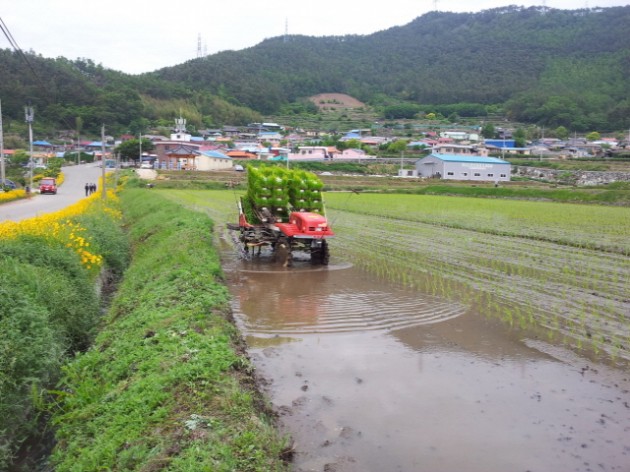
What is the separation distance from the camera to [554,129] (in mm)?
113000

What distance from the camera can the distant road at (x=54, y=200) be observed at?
77.4 ft

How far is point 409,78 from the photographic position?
16638 cm

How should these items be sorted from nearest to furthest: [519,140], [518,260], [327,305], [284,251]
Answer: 1. [327,305]
2. [284,251]
3. [518,260]
4. [519,140]

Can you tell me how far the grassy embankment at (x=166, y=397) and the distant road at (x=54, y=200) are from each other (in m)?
16.1

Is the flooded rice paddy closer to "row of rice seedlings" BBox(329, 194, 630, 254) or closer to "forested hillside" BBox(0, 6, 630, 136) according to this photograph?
"row of rice seedlings" BBox(329, 194, 630, 254)

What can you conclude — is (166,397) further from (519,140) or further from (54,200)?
(519,140)

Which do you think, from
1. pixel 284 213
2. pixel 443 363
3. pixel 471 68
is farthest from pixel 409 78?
pixel 443 363

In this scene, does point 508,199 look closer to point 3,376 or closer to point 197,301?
point 197,301

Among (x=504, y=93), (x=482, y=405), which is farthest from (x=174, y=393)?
(x=504, y=93)

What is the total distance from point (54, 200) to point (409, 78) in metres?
149

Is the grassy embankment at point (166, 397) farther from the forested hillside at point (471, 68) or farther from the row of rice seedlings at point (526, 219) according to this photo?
the forested hillside at point (471, 68)

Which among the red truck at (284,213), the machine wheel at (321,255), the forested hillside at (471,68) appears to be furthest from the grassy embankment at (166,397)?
the forested hillside at (471,68)

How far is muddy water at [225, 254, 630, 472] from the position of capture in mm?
4617

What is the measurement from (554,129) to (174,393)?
12279 centimetres
